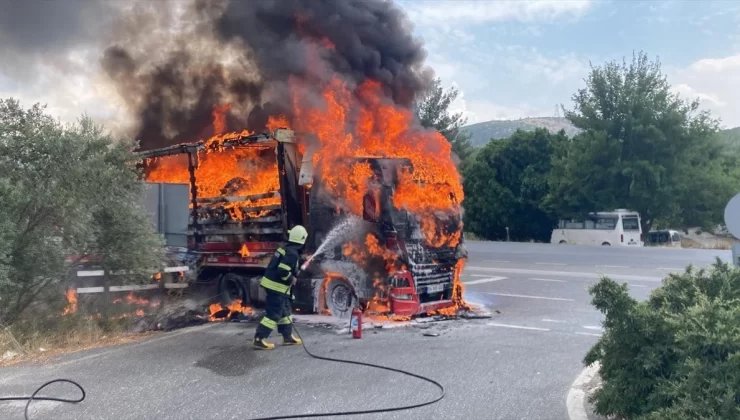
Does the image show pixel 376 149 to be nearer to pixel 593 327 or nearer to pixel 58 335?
pixel 593 327

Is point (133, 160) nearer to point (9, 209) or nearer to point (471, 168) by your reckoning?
point (9, 209)

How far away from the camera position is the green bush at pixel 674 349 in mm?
4305

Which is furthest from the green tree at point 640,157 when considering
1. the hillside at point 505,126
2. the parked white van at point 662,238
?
the hillside at point 505,126

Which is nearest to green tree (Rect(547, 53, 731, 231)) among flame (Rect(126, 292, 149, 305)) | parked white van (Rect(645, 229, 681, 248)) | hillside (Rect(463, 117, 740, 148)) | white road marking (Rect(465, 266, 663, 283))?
parked white van (Rect(645, 229, 681, 248))

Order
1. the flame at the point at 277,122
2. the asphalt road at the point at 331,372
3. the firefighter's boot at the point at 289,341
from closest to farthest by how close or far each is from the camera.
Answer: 1. the asphalt road at the point at 331,372
2. the firefighter's boot at the point at 289,341
3. the flame at the point at 277,122

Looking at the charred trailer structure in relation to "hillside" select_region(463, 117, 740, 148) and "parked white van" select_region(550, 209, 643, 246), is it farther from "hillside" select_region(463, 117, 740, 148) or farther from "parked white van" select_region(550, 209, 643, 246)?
"hillside" select_region(463, 117, 740, 148)

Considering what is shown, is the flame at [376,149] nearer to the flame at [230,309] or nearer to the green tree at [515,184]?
the flame at [230,309]

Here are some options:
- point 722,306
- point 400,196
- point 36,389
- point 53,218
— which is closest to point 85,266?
point 53,218

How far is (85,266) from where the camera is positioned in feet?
31.5

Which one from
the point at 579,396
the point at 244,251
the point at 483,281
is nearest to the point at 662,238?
the point at 483,281

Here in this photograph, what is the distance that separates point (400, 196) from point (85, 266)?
4751mm

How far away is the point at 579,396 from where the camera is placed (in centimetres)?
601

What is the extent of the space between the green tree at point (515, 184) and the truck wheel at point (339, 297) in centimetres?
2672

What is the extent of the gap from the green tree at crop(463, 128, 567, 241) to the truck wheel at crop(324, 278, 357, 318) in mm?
26719
